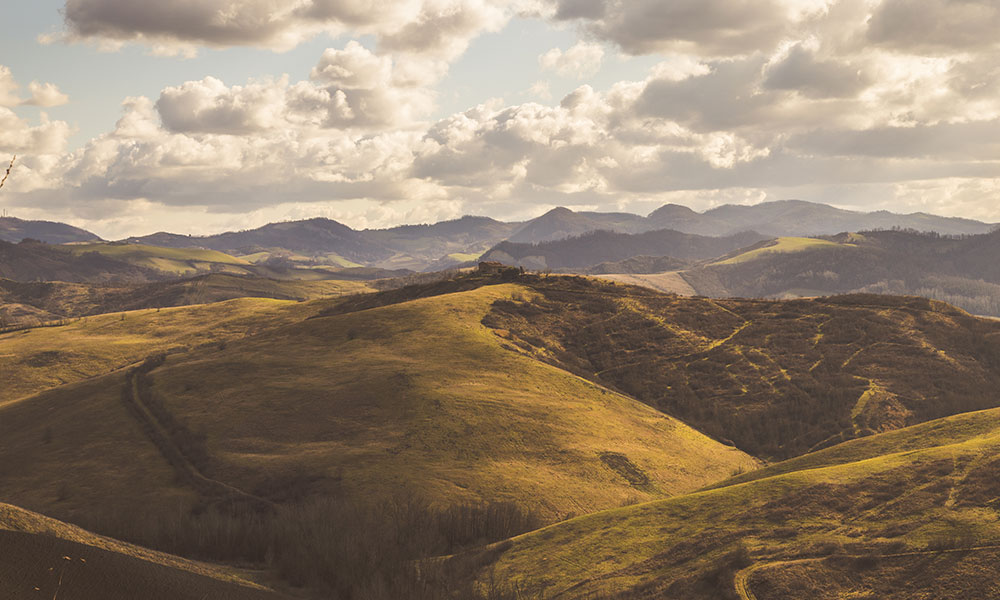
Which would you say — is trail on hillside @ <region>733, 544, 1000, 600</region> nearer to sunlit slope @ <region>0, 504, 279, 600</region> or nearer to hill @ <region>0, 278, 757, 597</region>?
hill @ <region>0, 278, 757, 597</region>

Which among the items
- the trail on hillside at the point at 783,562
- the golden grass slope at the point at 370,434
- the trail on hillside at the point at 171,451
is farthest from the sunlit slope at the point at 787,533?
the trail on hillside at the point at 171,451

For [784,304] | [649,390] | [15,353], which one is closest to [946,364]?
[784,304]

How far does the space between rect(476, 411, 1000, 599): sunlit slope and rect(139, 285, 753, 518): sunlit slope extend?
89.6 feet

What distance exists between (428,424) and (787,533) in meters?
58.3

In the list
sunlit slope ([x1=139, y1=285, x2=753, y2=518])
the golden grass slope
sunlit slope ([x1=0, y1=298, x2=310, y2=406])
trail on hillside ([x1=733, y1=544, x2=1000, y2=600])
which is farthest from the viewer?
sunlit slope ([x1=0, y1=298, x2=310, y2=406])

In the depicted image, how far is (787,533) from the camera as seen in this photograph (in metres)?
28.8

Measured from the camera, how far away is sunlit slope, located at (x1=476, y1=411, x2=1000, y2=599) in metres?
24.9

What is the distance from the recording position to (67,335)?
194125mm

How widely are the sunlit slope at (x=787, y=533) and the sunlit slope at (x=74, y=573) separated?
694 inches

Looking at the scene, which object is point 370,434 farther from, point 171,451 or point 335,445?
point 171,451

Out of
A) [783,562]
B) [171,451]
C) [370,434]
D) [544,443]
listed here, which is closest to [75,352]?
[171,451]

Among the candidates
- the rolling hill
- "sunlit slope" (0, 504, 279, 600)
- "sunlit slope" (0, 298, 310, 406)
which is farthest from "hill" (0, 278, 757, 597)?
"sunlit slope" (0, 298, 310, 406)

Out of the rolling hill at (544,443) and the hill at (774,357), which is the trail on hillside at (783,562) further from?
the hill at (774,357)

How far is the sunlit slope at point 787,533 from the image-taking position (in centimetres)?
2492
